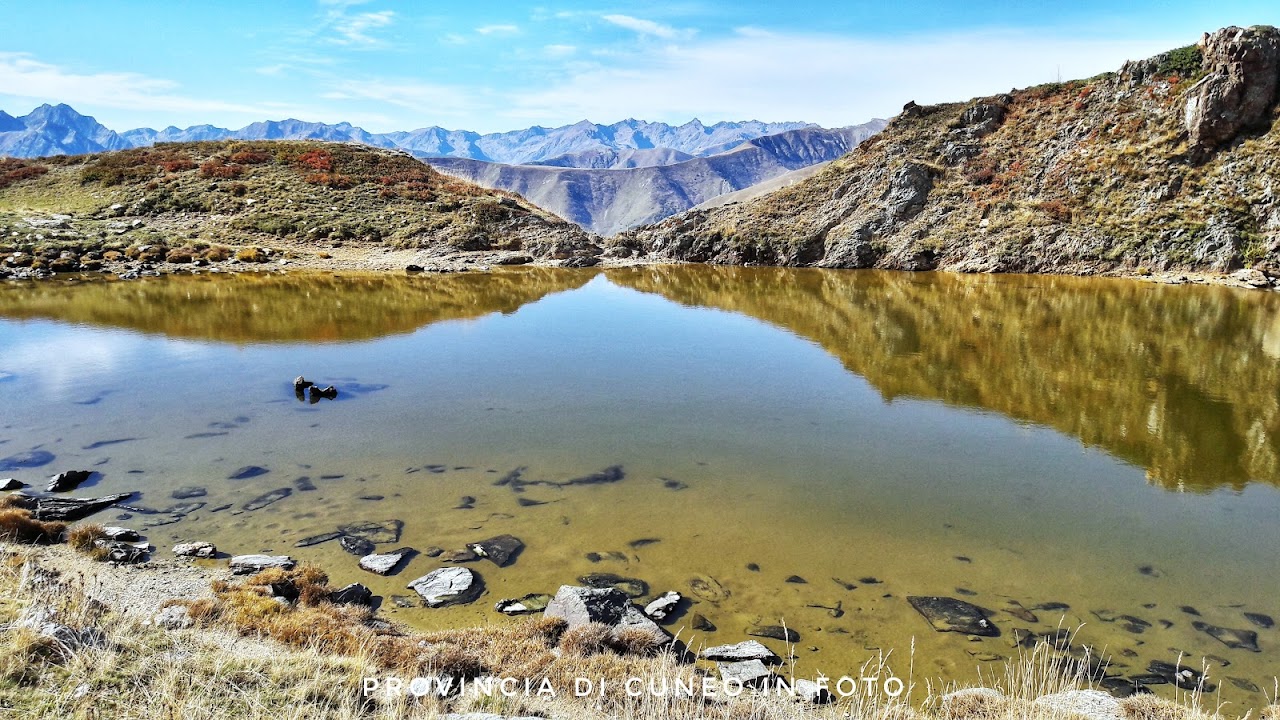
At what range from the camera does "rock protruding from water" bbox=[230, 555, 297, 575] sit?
8953 millimetres

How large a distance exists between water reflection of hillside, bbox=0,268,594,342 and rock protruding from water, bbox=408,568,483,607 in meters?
18.6

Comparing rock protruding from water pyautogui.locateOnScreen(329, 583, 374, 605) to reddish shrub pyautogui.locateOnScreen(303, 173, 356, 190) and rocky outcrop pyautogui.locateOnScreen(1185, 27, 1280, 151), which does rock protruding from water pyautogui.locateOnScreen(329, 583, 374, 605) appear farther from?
reddish shrub pyautogui.locateOnScreen(303, 173, 356, 190)

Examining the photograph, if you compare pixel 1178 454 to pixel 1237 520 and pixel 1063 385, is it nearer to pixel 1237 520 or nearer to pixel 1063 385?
pixel 1237 520

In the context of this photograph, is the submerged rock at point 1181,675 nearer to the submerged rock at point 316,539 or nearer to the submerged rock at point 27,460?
the submerged rock at point 316,539

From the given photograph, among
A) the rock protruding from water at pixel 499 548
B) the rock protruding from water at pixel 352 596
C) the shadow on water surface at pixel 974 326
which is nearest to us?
the rock protruding from water at pixel 352 596

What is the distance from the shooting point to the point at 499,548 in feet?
32.3

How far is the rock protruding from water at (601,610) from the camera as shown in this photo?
7535 millimetres

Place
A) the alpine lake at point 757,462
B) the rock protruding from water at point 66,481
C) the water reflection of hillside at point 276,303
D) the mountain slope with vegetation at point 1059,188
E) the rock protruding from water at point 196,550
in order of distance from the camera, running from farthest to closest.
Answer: the mountain slope with vegetation at point 1059,188, the water reflection of hillside at point 276,303, the rock protruding from water at point 66,481, the rock protruding from water at point 196,550, the alpine lake at point 757,462

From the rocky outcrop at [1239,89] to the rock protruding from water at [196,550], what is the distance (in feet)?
192

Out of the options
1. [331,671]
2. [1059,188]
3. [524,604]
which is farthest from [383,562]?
[1059,188]

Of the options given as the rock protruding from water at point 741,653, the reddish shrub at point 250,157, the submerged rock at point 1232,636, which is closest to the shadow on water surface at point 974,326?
the submerged rock at point 1232,636

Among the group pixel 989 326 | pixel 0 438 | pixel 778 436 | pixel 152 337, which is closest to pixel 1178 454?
pixel 778 436

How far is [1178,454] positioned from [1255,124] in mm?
46033

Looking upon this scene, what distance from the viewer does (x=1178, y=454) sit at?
45.3ft
